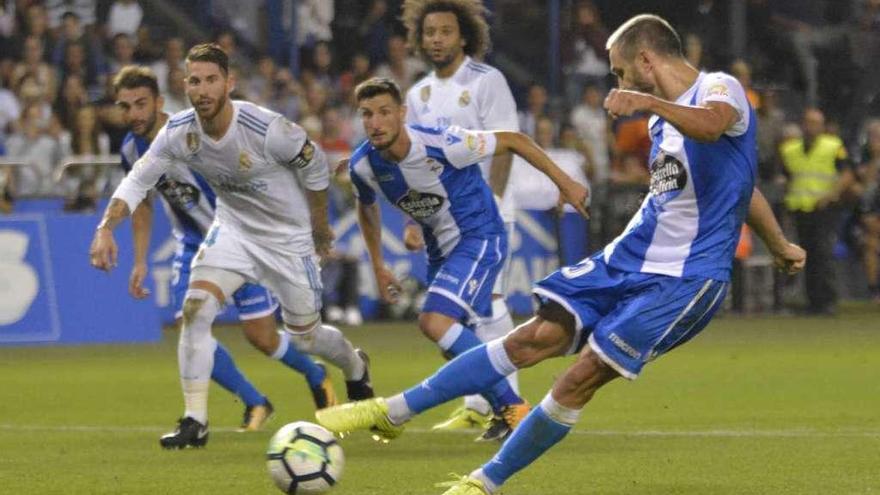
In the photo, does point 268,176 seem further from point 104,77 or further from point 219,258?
point 104,77

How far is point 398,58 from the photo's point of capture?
23094mm

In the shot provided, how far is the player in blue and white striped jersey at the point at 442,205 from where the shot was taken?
10.0 meters

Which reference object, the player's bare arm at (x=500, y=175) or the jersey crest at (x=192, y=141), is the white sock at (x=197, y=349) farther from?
the player's bare arm at (x=500, y=175)

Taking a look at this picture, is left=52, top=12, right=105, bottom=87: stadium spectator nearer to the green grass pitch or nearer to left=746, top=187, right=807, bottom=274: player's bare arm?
the green grass pitch

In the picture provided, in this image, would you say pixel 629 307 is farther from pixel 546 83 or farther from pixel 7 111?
pixel 546 83

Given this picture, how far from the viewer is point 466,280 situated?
10344 millimetres

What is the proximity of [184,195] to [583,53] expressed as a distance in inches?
529

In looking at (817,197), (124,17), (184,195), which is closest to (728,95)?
(184,195)

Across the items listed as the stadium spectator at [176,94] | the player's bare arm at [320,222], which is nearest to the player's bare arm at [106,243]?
the player's bare arm at [320,222]

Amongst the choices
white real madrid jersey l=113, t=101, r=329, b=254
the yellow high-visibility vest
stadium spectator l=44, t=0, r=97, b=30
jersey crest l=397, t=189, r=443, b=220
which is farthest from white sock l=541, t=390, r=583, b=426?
stadium spectator l=44, t=0, r=97, b=30

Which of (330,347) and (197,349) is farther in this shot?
(330,347)

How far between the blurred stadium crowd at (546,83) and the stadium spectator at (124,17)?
0.05 feet

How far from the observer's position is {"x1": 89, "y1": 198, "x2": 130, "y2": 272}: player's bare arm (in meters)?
9.43

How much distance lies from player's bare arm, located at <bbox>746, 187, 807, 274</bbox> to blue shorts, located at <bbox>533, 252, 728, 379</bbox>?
47 centimetres
